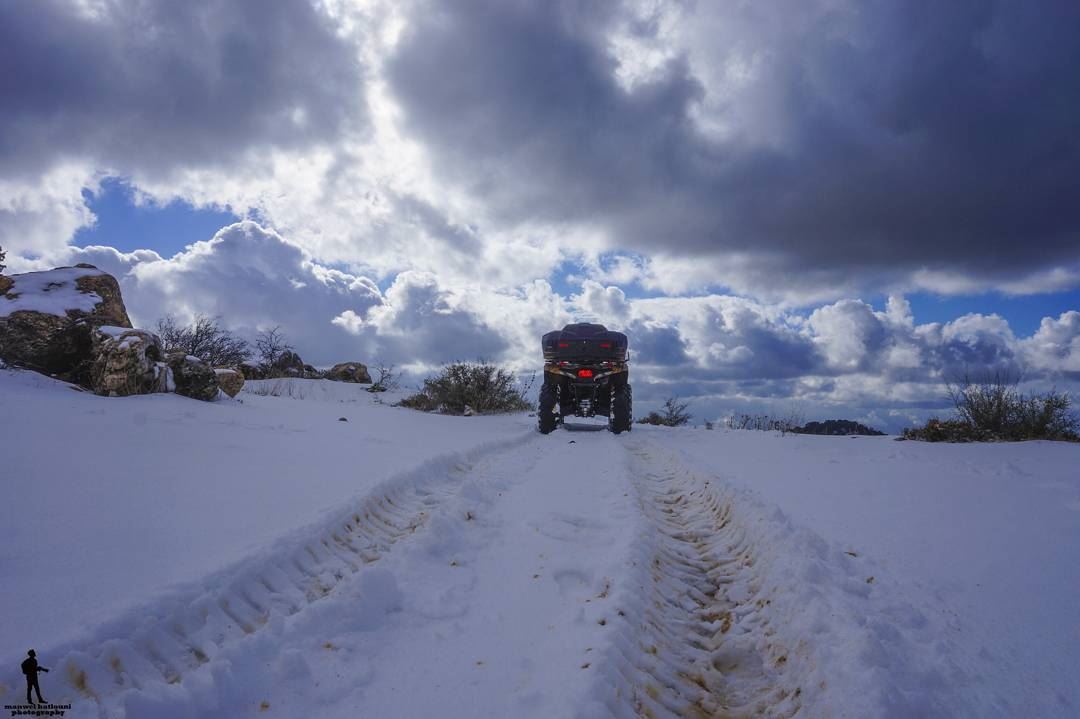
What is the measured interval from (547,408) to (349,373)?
12.2 meters

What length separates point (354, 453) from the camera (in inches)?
235

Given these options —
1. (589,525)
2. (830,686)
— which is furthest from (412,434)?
(830,686)

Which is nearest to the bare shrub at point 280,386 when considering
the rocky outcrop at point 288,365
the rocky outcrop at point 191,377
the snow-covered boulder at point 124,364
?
the rocky outcrop at point 288,365

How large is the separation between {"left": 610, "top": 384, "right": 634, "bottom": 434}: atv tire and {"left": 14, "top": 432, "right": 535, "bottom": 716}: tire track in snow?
793 centimetres

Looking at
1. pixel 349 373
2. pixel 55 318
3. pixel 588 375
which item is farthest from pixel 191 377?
pixel 349 373

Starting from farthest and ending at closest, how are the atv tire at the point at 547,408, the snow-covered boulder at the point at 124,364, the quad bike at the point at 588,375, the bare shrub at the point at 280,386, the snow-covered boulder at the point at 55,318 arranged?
1. the bare shrub at the point at 280,386
2. the quad bike at the point at 588,375
3. the atv tire at the point at 547,408
4. the snow-covered boulder at the point at 55,318
5. the snow-covered boulder at the point at 124,364

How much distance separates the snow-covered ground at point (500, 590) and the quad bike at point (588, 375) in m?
6.33

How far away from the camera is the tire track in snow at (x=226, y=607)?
178 centimetres

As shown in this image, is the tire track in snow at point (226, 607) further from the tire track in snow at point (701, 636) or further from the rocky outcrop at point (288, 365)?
the rocky outcrop at point (288, 365)

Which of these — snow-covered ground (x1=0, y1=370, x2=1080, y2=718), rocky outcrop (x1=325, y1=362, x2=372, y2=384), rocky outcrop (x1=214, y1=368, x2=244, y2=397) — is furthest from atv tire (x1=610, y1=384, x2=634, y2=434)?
rocky outcrop (x1=325, y1=362, x2=372, y2=384)

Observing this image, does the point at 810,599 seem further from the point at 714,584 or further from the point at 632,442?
the point at 632,442

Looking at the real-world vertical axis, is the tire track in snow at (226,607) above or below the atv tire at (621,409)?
below

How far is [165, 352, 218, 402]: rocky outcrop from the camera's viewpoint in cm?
832

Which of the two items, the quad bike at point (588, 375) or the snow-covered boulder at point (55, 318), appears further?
the quad bike at point (588, 375)
